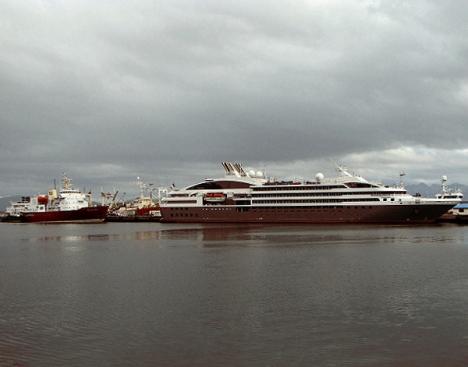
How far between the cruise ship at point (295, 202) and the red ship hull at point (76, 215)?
78.0 feet

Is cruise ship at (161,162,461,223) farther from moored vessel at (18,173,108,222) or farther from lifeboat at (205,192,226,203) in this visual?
moored vessel at (18,173,108,222)

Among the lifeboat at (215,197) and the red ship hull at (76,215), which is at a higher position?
the lifeboat at (215,197)

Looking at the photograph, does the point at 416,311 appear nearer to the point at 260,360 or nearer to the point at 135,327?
the point at 260,360

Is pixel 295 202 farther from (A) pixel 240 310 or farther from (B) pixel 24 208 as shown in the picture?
(B) pixel 24 208

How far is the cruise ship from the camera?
75.1 metres

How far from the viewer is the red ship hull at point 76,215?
355ft

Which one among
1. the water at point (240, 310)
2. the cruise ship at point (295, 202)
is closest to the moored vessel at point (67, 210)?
the cruise ship at point (295, 202)

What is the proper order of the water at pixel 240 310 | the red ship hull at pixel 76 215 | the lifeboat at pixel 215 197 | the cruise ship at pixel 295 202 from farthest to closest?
the red ship hull at pixel 76 215
the lifeboat at pixel 215 197
the cruise ship at pixel 295 202
the water at pixel 240 310

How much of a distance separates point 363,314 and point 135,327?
881cm

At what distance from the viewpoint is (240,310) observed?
19.5 metres

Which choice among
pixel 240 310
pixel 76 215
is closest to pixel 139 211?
pixel 76 215

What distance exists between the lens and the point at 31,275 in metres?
29.6

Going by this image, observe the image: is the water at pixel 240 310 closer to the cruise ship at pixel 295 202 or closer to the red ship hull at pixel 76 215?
the cruise ship at pixel 295 202

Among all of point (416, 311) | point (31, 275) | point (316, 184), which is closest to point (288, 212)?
point (316, 184)
